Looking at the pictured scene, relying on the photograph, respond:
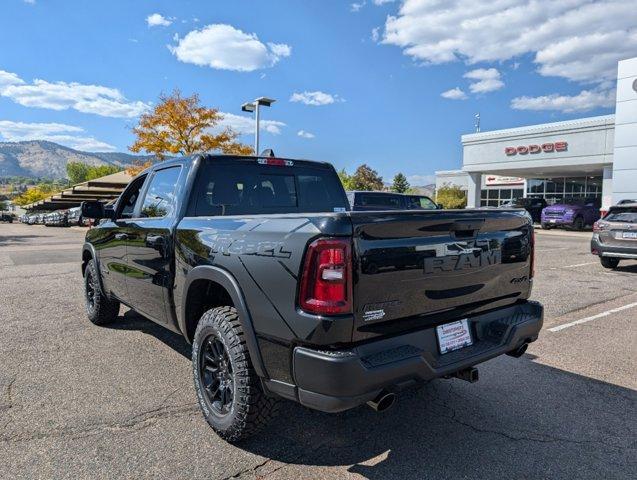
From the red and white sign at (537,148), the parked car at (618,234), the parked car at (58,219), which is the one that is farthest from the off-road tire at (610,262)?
the parked car at (58,219)

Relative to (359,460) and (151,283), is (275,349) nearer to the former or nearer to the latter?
(359,460)

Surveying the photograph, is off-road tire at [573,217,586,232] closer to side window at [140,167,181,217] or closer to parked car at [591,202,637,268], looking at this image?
parked car at [591,202,637,268]

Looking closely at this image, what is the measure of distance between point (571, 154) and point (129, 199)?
2950cm

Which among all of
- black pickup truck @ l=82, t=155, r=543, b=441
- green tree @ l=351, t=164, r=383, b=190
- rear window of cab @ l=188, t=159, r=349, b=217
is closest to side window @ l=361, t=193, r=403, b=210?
rear window of cab @ l=188, t=159, r=349, b=217

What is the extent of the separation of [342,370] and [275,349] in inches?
17.1

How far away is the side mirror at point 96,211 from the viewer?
4.71m

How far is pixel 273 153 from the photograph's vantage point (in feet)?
14.6

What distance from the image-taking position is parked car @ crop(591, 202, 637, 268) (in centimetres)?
987

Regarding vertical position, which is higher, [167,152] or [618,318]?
[167,152]

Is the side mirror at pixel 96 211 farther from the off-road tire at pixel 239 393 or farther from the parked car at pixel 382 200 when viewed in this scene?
the parked car at pixel 382 200

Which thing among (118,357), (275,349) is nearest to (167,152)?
(118,357)

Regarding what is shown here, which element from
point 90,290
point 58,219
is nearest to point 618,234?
point 90,290

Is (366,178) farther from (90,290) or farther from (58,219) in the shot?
(90,290)

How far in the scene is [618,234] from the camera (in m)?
10.1
